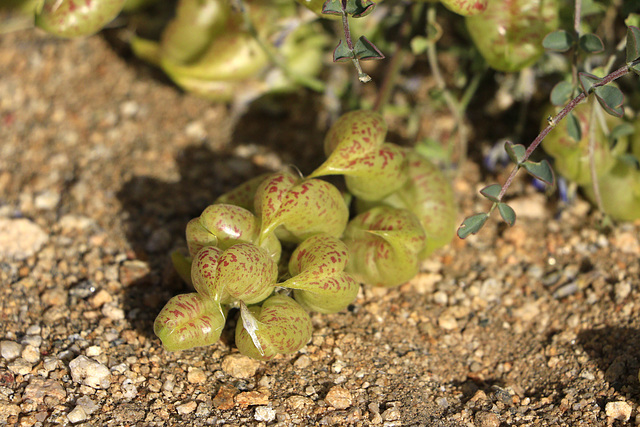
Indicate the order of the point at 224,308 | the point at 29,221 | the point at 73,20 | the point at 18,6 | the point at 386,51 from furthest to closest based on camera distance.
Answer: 1. the point at 18,6
2. the point at 386,51
3. the point at 29,221
4. the point at 73,20
5. the point at 224,308

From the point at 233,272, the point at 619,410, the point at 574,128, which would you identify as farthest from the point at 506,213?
the point at 233,272

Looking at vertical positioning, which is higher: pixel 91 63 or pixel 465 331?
pixel 91 63

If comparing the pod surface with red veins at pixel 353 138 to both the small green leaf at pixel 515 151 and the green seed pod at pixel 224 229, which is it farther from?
the small green leaf at pixel 515 151

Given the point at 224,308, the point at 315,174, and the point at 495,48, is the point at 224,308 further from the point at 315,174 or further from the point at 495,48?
the point at 495,48

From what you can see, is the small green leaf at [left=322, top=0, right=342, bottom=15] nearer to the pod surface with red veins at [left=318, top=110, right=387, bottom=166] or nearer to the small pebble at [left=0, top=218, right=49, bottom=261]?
the pod surface with red veins at [left=318, top=110, right=387, bottom=166]

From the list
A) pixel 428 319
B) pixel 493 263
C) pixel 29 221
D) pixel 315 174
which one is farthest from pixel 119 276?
pixel 493 263

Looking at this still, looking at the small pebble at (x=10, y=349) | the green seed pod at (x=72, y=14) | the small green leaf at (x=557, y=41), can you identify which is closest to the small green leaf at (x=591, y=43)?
the small green leaf at (x=557, y=41)

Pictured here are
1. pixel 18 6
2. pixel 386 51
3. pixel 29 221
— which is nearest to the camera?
pixel 29 221

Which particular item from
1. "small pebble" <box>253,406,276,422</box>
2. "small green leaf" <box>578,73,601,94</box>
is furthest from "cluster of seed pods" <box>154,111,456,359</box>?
"small green leaf" <box>578,73,601,94</box>
